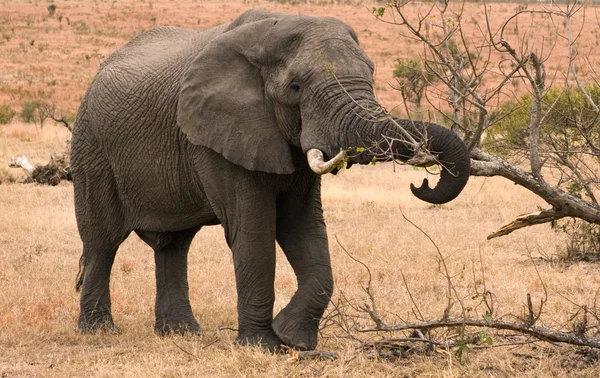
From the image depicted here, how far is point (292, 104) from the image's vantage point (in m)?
6.49

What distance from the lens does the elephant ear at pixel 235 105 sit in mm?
6641

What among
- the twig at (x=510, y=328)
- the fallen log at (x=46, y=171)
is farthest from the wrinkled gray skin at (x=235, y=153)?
the fallen log at (x=46, y=171)

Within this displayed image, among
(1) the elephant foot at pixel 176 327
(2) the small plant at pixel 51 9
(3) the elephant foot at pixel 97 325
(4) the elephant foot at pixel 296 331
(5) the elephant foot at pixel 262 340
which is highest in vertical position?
(2) the small plant at pixel 51 9

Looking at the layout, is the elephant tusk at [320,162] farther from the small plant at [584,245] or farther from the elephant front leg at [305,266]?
the small plant at [584,245]

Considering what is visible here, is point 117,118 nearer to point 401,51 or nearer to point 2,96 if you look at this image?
point 2,96

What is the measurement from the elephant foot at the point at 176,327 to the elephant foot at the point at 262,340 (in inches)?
40.3

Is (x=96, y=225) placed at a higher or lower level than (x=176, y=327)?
higher

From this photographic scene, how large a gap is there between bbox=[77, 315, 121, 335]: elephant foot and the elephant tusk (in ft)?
10.0

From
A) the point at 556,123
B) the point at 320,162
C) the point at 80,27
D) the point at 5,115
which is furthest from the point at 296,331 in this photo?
the point at 80,27

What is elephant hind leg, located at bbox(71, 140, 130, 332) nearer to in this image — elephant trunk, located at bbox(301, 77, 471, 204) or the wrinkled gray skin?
the wrinkled gray skin

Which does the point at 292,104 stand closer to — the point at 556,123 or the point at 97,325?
the point at 97,325

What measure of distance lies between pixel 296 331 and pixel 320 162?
1567 millimetres

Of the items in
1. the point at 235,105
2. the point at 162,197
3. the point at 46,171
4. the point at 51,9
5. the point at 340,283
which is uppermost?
the point at 51,9

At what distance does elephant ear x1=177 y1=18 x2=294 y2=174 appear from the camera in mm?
6641
